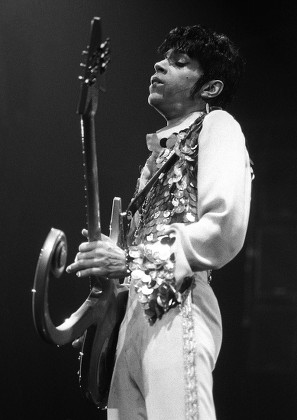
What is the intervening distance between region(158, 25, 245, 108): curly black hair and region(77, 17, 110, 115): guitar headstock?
1.23 feet

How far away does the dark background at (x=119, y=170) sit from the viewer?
2395 mm

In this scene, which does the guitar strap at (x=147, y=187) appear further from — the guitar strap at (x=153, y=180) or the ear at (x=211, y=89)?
the ear at (x=211, y=89)

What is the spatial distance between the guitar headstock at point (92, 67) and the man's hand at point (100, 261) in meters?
0.25

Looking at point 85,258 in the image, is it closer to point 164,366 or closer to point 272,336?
point 164,366

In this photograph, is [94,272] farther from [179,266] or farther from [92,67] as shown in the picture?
[92,67]

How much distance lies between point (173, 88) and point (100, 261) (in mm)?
494

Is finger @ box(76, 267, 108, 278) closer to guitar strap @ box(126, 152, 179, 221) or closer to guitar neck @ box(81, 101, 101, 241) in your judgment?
guitar neck @ box(81, 101, 101, 241)

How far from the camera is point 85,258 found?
134 centimetres

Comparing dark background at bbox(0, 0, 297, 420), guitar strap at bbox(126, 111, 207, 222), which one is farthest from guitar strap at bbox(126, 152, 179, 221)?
dark background at bbox(0, 0, 297, 420)

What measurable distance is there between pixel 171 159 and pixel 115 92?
1.05 metres

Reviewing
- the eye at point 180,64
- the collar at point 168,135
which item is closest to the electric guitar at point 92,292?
the collar at point 168,135

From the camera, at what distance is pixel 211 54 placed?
168 cm

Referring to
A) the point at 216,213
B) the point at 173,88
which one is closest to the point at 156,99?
the point at 173,88

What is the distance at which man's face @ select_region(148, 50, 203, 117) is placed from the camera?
1640mm
